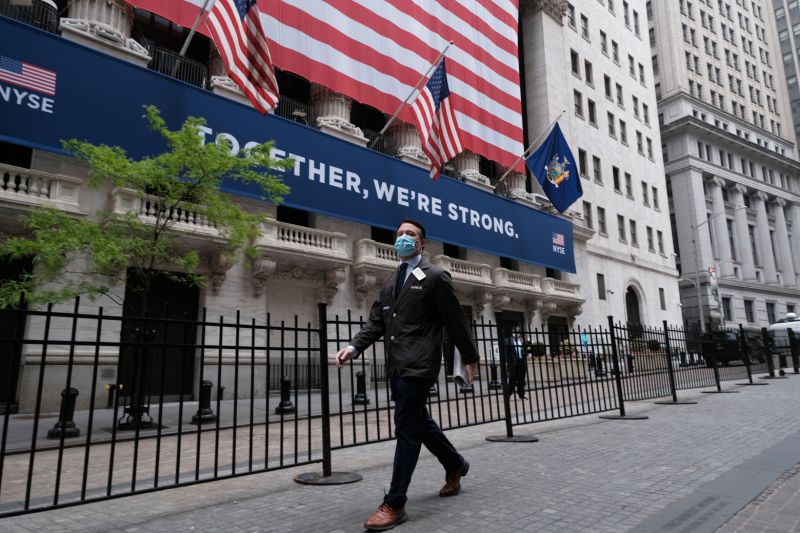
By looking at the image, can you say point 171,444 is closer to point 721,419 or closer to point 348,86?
point 721,419

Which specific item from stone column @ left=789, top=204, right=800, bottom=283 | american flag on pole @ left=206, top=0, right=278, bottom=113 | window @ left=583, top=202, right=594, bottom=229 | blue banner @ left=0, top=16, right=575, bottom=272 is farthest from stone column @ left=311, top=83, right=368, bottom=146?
stone column @ left=789, top=204, right=800, bottom=283

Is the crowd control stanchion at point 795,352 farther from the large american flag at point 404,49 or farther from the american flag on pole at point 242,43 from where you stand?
the american flag on pole at point 242,43

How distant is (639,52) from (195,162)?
153 ft

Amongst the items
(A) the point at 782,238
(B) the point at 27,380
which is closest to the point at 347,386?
(B) the point at 27,380

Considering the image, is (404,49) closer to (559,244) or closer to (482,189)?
(482,189)

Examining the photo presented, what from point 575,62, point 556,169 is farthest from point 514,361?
point 575,62

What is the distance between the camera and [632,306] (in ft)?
128

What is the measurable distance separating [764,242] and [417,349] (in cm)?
7076

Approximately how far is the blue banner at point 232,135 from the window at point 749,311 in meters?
39.4

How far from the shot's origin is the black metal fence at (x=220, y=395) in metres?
4.73

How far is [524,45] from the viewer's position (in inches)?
1439

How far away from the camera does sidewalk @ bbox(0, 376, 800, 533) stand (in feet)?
12.5

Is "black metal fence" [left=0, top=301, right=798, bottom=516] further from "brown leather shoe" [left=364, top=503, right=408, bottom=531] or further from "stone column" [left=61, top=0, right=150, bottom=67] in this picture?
"stone column" [left=61, top=0, right=150, bottom=67]

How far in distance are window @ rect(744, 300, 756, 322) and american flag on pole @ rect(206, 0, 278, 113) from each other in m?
59.3
